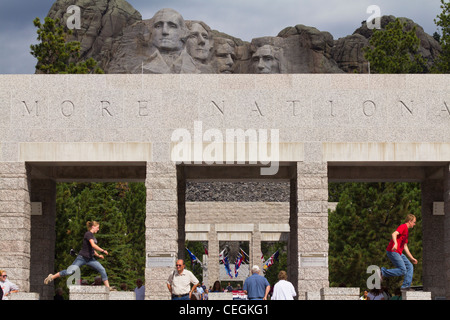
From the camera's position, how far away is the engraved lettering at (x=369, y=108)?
19344 millimetres

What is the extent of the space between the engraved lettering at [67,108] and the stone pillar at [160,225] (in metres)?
2.45

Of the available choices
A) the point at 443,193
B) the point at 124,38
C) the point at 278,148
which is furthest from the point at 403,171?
the point at 124,38

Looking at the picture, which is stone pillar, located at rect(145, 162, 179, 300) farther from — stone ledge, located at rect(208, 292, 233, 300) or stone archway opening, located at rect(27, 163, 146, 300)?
stone archway opening, located at rect(27, 163, 146, 300)

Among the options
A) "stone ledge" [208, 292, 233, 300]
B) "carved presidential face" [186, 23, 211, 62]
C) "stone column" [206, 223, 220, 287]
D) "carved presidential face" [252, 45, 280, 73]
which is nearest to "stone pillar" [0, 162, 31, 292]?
"stone ledge" [208, 292, 233, 300]

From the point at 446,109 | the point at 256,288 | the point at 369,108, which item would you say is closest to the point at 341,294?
the point at 256,288

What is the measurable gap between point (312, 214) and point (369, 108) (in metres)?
3.11

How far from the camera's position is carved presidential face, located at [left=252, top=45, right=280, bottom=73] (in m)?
66.8

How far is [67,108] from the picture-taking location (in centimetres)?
1930

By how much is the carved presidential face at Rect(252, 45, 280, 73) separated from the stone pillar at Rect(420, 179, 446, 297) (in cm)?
4553

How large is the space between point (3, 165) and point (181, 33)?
41880 mm

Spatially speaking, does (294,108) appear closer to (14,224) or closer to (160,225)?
(160,225)

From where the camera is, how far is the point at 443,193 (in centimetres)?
2156
